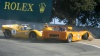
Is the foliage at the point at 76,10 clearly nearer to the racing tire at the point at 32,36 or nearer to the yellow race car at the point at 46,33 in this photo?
the yellow race car at the point at 46,33

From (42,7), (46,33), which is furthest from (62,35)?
(42,7)

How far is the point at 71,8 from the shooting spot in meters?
35.7

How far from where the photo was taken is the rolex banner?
36.2 m

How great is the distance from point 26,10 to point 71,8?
16.2 feet

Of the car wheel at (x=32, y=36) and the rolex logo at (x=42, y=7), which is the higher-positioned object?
the rolex logo at (x=42, y=7)

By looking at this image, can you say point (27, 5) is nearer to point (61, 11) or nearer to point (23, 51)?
point (61, 11)

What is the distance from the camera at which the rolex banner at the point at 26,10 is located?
36.2 m

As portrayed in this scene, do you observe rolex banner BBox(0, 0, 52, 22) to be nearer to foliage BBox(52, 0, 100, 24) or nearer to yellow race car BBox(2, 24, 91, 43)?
foliage BBox(52, 0, 100, 24)

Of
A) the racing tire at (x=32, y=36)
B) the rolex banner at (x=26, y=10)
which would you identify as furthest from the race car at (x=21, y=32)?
the rolex banner at (x=26, y=10)

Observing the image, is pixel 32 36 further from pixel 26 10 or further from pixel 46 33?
pixel 26 10

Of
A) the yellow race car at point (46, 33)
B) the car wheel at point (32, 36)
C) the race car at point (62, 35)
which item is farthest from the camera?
the car wheel at point (32, 36)

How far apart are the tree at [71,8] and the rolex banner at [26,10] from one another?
1.30 m

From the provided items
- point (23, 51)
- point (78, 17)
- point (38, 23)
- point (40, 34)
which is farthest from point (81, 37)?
point (78, 17)

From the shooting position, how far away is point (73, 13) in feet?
119
